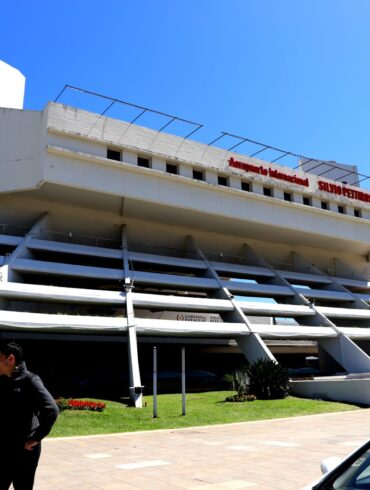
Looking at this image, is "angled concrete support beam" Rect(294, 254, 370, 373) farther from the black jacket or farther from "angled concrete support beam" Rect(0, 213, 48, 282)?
the black jacket

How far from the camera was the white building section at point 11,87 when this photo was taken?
120 ft

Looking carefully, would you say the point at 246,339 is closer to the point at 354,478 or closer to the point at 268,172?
the point at 268,172

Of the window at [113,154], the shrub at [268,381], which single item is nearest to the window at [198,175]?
the window at [113,154]

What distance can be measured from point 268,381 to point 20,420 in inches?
748

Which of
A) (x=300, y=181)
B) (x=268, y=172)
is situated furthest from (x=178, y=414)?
(x=300, y=181)

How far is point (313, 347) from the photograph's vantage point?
135 ft

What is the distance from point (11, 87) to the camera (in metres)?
37.6

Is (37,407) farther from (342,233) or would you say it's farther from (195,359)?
(342,233)

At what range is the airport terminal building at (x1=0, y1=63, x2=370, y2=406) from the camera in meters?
25.7

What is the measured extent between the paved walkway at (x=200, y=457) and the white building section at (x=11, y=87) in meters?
32.4

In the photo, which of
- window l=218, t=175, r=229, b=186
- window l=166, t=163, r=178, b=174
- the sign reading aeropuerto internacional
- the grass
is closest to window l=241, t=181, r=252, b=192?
the sign reading aeropuerto internacional

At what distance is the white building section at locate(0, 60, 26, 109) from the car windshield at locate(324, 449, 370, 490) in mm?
38593

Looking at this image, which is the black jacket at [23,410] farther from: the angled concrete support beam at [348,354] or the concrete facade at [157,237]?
the angled concrete support beam at [348,354]

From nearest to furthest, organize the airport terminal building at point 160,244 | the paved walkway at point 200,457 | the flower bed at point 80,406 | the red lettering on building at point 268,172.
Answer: the paved walkway at point 200,457, the flower bed at point 80,406, the airport terminal building at point 160,244, the red lettering on building at point 268,172
